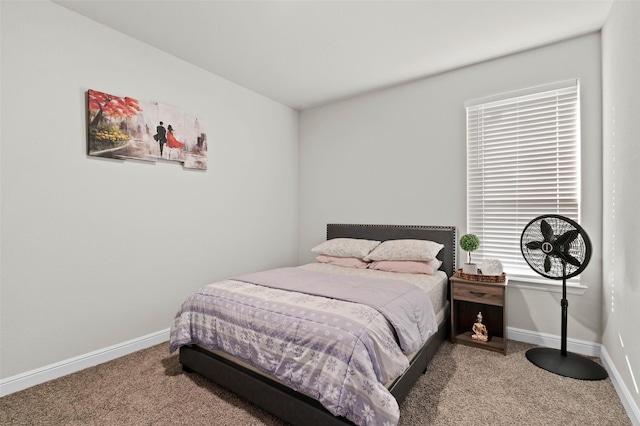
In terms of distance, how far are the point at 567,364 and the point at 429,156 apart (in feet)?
7.34

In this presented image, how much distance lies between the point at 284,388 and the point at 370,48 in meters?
2.88

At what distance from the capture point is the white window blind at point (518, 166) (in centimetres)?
275

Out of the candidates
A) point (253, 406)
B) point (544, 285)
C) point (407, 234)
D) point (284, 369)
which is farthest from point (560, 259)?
point (253, 406)

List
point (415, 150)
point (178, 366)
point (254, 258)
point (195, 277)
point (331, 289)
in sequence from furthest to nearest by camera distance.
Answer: point (254, 258) → point (415, 150) → point (195, 277) → point (178, 366) → point (331, 289)

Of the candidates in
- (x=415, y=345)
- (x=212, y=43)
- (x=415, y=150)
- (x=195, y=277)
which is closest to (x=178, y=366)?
(x=195, y=277)

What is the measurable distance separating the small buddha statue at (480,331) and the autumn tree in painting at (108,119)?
3555mm

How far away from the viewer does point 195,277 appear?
328 centimetres

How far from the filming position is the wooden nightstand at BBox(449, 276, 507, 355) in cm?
262

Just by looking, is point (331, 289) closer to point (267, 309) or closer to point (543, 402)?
point (267, 309)

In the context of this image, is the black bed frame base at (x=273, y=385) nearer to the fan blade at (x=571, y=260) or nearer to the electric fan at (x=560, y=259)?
the electric fan at (x=560, y=259)

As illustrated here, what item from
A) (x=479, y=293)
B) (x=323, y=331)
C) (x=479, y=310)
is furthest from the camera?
(x=479, y=310)

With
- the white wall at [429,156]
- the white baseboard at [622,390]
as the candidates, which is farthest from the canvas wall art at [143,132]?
the white baseboard at [622,390]

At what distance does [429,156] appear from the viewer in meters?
3.49

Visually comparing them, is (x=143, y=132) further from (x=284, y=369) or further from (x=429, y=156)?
(x=429, y=156)
